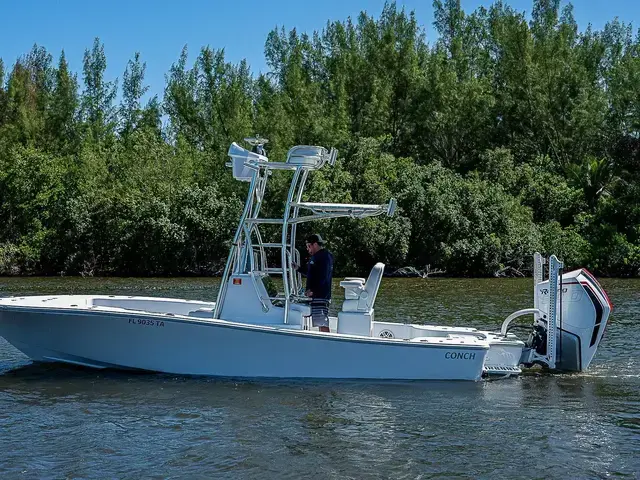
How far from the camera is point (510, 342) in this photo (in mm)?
14234

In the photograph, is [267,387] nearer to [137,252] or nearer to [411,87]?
[137,252]

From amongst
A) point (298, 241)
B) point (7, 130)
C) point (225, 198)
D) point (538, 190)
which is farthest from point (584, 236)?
point (7, 130)

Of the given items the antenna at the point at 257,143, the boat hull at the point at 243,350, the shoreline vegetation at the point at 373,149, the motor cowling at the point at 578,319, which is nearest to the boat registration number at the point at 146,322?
the boat hull at the point at 243,350

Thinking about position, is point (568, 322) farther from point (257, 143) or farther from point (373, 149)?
point (373, 149)

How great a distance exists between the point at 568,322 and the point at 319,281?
407 centimetres

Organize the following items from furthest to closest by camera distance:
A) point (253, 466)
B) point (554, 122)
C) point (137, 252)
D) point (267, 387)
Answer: point (554, 122) < point (137, 252) < point (267, 387) < point (253, 466)

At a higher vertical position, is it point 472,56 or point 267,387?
point 472,56

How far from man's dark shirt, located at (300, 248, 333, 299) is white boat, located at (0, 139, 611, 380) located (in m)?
0.30

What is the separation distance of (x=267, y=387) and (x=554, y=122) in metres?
46.2

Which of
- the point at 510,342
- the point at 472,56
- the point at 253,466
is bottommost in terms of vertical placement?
the point at 253,466

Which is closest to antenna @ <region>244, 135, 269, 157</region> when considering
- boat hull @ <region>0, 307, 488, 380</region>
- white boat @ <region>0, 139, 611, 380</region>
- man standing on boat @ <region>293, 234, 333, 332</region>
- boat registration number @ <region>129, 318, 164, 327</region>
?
white boat @ <region>0, 139, 611, 380</region>

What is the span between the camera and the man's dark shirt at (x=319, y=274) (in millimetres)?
14297

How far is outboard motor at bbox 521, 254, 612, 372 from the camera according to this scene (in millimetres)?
14047

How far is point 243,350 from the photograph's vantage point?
1395cm
